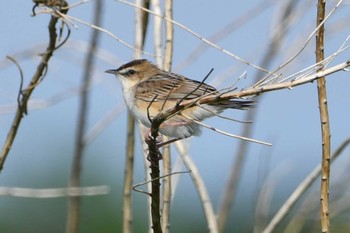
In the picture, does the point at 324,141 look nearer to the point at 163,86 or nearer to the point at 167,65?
the point at 167,65

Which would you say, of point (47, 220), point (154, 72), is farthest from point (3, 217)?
point (154, 72)

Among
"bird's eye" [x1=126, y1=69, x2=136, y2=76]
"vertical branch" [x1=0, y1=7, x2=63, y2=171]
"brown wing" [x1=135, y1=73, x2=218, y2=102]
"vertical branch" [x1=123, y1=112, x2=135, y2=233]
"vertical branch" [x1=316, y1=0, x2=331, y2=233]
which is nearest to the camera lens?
"vertical branch" [x1=316, y1=0, x2=331, y2=233]

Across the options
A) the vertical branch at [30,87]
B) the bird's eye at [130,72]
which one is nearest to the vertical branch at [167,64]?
the vertical branch at [30,87]

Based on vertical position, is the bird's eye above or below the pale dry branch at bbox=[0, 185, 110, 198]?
above

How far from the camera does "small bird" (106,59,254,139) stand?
170 inches

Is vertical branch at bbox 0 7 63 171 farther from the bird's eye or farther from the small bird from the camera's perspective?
the bird's eye

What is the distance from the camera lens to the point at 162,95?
4.95 m

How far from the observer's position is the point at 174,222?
866cm

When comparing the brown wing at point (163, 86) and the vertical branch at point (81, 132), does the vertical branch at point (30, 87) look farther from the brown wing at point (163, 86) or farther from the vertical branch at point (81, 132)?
the brown wing at point (163, 86)

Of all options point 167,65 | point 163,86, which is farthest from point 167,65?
point 163,86

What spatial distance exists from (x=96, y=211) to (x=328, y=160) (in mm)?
6167

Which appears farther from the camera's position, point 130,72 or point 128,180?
point 130,72

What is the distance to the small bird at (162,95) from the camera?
433cm

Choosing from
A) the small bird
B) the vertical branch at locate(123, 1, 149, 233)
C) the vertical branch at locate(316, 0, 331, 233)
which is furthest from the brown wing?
the vertical branch at locate(316, 0, 331, 233)
